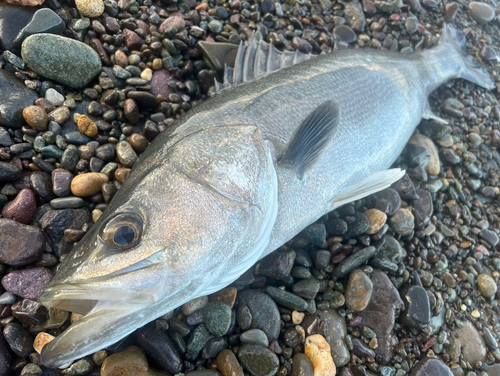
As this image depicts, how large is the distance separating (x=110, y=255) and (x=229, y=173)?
79 cm

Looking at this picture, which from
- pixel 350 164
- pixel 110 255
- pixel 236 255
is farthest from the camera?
pixel 350 164

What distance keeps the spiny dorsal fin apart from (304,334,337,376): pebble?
7.18ft

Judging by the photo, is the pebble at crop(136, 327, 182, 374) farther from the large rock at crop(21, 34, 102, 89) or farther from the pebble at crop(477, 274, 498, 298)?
the pebble at crop(477, 274, 498, 298)

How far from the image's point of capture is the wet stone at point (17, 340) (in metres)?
1.87

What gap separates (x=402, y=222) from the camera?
2.89 meters

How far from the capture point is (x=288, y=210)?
2.17m

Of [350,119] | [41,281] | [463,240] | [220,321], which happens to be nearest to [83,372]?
[41,281]

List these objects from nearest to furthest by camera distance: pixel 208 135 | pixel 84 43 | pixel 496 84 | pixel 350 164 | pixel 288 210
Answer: pixel 208 135 < pixel 288 210 < pixel 350 164 < pixel 84 43 < pixel 496 84

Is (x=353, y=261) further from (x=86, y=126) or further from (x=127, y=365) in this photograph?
(x=86, y=126)

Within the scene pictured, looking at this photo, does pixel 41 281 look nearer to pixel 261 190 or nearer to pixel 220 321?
pixel 220 321

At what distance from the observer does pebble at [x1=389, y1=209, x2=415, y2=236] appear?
289 cm

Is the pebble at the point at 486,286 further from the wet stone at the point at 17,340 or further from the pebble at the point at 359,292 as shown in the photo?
the wet stone at the point at 17,340

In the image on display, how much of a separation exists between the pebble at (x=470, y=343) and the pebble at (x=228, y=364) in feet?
6.52

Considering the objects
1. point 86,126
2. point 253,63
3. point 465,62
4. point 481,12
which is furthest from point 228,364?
point 481,12
